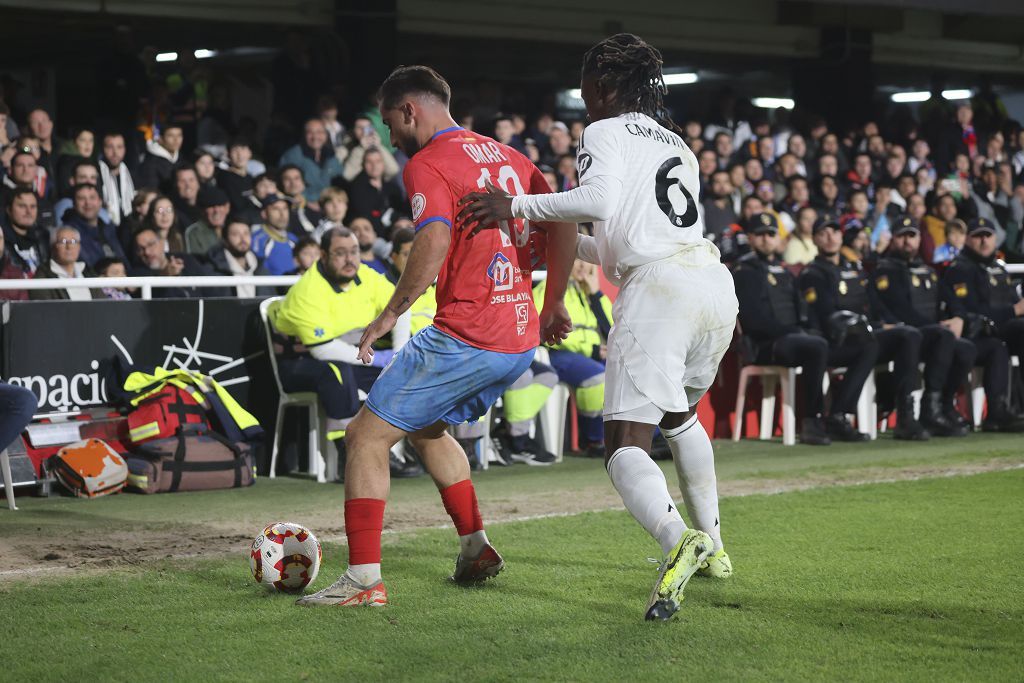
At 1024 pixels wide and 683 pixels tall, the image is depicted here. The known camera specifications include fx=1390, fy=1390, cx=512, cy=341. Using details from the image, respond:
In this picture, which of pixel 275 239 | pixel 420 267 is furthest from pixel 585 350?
pixel 420 267

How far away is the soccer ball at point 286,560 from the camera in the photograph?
17.7 feet

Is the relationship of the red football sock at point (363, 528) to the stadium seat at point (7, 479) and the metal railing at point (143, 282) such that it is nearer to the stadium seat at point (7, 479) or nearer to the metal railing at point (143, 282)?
the stadium seat at point (7, 479)

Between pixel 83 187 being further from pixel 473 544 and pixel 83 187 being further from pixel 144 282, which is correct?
pixel 473 544

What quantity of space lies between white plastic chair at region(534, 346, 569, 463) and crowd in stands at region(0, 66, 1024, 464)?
16 cm

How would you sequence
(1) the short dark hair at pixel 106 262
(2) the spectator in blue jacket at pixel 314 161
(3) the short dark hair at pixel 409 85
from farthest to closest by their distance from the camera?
1. (2) the spectator in blue jacket at pixel 314 161
2. (1) the short dark hair at pixel 106 262
3. (3) the short dark hair at pixel 409 85

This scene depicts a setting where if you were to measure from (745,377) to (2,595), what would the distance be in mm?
7034

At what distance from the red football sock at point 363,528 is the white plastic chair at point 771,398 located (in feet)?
21.0

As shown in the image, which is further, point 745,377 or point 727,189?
point 727,189

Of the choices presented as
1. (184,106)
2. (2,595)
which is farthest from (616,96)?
(184,106)

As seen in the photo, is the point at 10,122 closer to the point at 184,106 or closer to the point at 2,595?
the point at 184,106

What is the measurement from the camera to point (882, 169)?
1878cm

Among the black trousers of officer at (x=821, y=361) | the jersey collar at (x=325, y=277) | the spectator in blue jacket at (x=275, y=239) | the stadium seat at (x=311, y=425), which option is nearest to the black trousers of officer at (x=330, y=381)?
the stadium seat at (x=311, y=425)

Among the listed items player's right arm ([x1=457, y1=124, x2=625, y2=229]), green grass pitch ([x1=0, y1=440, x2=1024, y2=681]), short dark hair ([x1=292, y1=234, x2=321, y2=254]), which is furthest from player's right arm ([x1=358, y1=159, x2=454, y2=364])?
short dark hair ([x1=292, y1=234, x2=321, y2=254])

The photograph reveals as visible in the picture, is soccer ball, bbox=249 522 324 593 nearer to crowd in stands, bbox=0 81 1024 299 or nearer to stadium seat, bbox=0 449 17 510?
stadium seat, bbox=0 449 17 510
